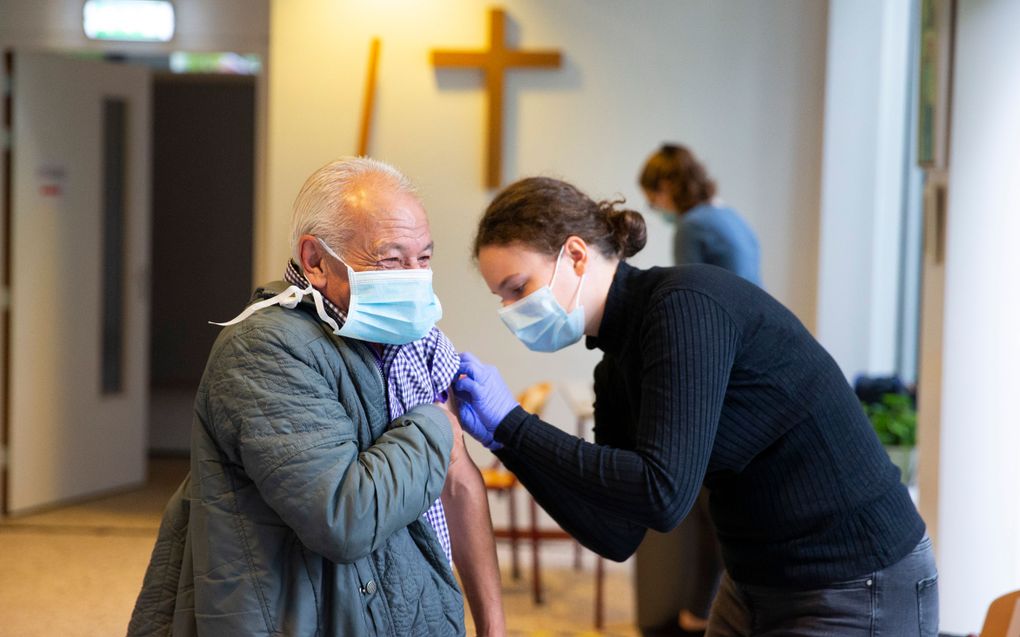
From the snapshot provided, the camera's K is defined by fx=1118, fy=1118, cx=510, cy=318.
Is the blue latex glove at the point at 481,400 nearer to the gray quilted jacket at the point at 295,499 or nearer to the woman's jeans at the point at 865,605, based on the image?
the gray quilted jacket at the point at 295,499

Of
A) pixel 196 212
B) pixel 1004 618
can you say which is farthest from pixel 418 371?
pixel 196 212

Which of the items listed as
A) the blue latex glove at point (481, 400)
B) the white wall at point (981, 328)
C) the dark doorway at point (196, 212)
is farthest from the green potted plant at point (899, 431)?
the dark doorway at point (196, 212)

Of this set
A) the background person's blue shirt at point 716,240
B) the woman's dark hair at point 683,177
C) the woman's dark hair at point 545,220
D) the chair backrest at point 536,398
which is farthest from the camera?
the chair backrest at point 536,398

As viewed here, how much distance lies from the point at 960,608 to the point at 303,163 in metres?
3.26

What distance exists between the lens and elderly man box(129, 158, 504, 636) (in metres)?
1.34

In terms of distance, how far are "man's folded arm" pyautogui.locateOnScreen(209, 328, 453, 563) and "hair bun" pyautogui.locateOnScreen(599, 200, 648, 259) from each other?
54cm

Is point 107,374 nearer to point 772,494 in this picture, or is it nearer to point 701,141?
point 701,141

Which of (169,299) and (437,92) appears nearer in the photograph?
(437,92)

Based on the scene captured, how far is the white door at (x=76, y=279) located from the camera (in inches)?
211

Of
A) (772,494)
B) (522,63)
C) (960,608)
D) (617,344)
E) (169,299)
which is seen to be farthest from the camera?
(169,299)

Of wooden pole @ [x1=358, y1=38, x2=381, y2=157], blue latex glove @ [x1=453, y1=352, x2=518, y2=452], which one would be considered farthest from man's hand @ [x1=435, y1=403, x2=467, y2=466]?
wooden pole @ [x1=358, y1=38, x2=381, y2=157]

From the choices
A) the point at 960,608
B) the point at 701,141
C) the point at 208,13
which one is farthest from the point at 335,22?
the point at 960,608

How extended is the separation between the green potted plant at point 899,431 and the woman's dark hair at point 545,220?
241 centimetres

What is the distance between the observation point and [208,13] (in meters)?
5.34
